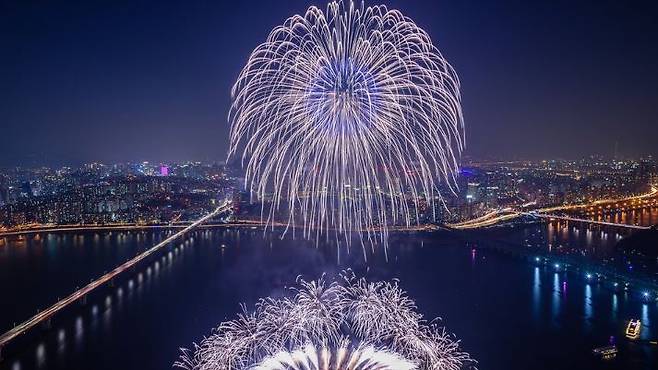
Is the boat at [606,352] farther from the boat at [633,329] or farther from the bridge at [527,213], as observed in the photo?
the bridge at [527,213]

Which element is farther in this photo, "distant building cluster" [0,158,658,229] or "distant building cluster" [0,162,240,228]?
"distant building cluster" [0,158,658,229]

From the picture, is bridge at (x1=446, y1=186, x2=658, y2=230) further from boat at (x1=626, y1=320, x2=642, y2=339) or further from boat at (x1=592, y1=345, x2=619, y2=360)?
boat at (x1=592, y1=345, x2=619, y2=360)

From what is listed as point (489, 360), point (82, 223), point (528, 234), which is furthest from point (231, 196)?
point (489, 360)

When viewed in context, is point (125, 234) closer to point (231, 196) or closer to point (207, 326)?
point (231, 196)

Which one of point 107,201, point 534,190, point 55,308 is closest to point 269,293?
point 55,308

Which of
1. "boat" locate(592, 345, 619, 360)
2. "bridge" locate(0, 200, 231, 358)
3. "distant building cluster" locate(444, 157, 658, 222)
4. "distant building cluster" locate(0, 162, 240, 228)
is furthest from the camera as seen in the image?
"distant building cluster" locate(444, 157, 658, 222)

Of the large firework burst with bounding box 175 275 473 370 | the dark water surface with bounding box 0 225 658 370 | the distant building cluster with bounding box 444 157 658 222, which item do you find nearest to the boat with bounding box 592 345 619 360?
the dark water surface with bounding box 0 225 658 370
